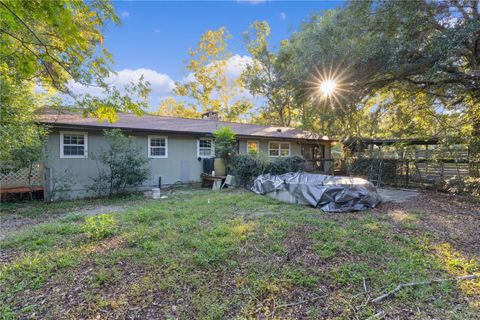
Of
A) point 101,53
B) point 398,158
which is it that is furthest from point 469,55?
point 101,53

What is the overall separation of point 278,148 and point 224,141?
14.5 ft

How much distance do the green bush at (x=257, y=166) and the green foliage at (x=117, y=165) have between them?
3565 mm

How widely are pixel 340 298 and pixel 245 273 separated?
3.62 feet

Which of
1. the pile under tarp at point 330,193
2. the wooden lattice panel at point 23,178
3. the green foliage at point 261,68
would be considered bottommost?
the pile under tarp at point 330,193

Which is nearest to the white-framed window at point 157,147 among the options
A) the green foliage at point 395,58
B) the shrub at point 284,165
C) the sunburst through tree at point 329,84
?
the shrub at point 284,165

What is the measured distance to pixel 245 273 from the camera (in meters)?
3.04

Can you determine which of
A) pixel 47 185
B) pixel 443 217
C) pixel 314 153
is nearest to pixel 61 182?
pixel 47 185

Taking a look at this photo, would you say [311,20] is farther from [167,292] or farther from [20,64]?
[167,292]

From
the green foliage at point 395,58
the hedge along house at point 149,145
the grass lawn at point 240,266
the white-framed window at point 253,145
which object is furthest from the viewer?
the white-framed window at point 253,145

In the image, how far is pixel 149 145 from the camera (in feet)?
32.2

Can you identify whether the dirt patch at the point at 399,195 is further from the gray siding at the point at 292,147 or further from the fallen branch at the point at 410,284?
the gray siding at the point at 292,147

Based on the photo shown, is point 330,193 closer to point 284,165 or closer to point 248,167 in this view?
point 284,165

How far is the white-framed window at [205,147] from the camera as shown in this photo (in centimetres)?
1110

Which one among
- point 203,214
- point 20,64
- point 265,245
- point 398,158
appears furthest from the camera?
point 398,158
